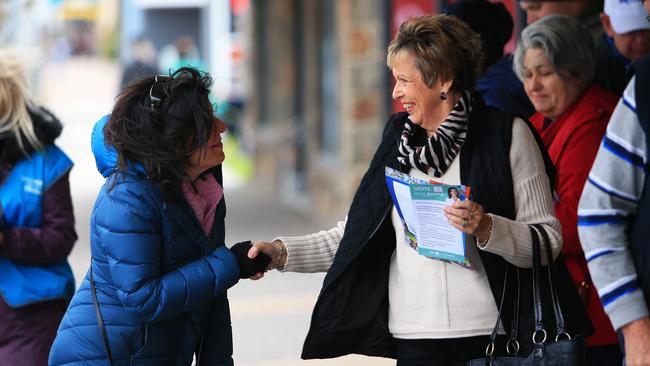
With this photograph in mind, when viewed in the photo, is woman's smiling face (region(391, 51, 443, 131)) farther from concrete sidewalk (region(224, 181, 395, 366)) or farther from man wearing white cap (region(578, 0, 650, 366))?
concrete sidewalk (region(224, 181, 395, 366))

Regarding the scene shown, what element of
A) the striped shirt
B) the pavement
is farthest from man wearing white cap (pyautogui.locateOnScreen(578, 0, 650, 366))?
the pavement

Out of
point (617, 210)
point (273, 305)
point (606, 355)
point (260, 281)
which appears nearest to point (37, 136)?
point (606, 355)

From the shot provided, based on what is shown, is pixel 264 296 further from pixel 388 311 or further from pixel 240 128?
pixel 240 128

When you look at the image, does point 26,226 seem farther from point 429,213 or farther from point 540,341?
point 540,341

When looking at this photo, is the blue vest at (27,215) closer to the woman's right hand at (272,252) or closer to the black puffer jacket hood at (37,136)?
the black puffer jacket hood at (37,136)

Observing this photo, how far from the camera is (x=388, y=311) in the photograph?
138 inches

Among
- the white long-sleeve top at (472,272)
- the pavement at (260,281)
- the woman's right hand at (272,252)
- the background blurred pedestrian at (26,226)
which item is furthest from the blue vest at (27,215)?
the white long-sleeve top at (472,272)

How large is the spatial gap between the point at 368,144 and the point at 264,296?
84.1 inches

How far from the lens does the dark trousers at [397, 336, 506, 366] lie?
→ 130 inches

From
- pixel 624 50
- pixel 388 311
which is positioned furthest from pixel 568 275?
pixel 624 50

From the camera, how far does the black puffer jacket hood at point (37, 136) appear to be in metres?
4.22

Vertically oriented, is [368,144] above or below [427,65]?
below

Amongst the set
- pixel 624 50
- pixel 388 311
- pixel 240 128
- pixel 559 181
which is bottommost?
pixel 240 128

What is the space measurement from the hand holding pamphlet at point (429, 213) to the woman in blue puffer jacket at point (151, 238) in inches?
19.3
